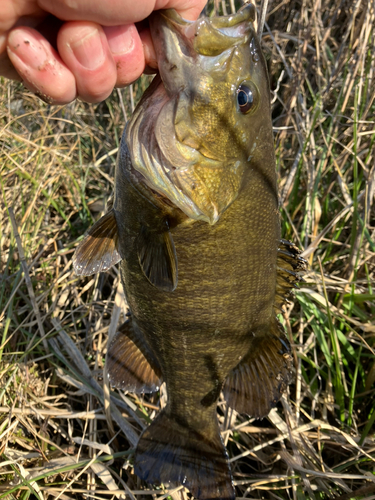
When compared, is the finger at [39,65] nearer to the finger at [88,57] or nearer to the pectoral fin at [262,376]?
the finger at [88,57]

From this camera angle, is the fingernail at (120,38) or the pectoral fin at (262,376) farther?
the pectoral fin at (262,376)

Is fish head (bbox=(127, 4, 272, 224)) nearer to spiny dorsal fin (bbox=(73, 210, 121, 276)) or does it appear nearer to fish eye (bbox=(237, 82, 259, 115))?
fish eye (bbox=(237, 82, 259, 115))

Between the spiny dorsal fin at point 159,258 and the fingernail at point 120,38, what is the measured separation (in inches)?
23.0

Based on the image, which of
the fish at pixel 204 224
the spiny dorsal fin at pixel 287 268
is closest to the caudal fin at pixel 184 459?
the fish at pixel 204 224

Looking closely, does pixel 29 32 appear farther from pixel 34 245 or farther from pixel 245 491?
pixel 245 491

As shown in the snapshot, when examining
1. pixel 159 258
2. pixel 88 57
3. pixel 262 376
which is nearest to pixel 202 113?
pixel 88 57

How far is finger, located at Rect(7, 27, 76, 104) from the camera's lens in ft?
4.01

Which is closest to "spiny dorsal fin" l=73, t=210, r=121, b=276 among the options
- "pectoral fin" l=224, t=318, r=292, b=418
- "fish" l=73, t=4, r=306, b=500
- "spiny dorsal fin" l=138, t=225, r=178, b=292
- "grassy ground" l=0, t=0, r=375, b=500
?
"fish" l=73, t=4, r=306, b=500

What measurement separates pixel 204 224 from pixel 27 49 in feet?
2.49

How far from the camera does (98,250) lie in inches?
65.7

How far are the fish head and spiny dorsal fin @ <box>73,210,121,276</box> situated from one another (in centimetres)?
31

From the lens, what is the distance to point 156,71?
1.50 m

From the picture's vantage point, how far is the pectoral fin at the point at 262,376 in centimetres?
191

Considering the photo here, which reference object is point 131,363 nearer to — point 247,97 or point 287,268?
point 287,268
